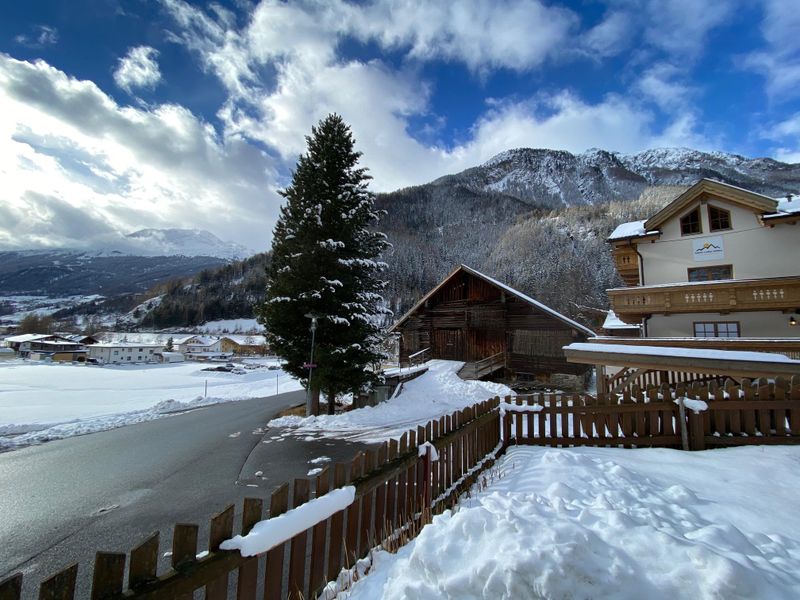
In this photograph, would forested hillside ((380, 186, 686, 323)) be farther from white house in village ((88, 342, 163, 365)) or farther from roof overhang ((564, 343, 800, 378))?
white house in village ((88, 342, 163, 365))

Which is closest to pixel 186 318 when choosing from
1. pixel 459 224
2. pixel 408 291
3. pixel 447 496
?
pixel 408 291

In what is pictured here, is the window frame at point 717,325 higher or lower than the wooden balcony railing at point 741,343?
higher

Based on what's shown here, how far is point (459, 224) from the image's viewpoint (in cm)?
14238

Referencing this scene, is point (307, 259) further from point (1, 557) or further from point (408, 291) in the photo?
point (408, 291)

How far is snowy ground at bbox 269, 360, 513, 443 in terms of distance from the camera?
12.5 m

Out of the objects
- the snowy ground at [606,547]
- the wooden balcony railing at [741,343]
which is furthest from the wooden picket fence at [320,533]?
the wooden balcony railing at [741,343]

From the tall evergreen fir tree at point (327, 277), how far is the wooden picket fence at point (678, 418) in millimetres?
8758

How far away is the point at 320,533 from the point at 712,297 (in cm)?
1998

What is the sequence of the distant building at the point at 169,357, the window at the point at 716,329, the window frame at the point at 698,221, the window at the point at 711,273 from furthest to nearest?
1. the distant building at the point at 169,357
2. the window frame at the point at 698,221
3. the window at the point at 711,273
4. the window at the point at 716,329

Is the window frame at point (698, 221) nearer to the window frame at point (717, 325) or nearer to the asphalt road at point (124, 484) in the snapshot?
the window frame at point (717, 325)

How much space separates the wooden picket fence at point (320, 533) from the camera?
1.98 m

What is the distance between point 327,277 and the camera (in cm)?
1542

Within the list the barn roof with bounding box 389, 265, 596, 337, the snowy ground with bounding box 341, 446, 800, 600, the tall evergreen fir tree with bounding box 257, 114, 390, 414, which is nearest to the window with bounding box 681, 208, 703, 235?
the barn roof with bounding box 389, 265, 596, 337

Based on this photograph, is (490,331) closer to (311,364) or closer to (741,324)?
(741,324)
